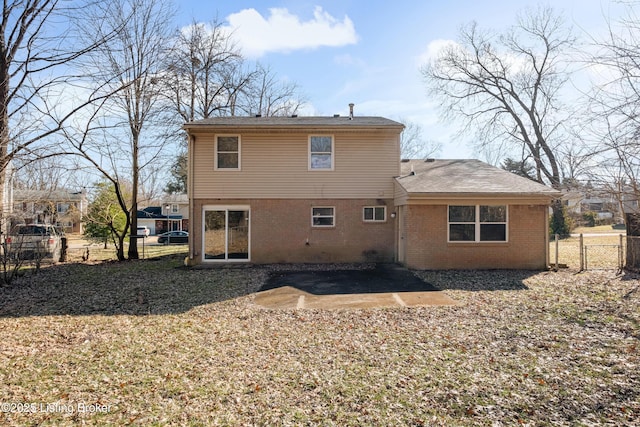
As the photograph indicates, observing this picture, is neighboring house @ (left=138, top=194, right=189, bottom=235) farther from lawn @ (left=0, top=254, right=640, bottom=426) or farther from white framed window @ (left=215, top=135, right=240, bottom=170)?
lawn @ (left=0, top=254, right=640, bottom=426)

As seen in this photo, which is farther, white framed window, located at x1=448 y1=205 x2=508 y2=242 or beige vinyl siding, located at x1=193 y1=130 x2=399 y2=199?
beige vinyl siding, located at x1=193 y1=130 x2=399 y2=199

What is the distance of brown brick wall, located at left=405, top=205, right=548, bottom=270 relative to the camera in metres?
11.0

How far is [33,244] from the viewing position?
504 inches

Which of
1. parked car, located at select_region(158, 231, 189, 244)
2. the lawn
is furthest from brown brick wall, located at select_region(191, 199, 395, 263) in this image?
parked car, located at select_region(158, 231, 189, 244)

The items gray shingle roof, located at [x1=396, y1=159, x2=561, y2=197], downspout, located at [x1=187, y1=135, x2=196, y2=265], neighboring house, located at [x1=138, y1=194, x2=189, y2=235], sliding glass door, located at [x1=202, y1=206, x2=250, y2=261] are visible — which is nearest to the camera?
gray shingle roof, located at [x1=396, y1=159, x2=561, y2=197]

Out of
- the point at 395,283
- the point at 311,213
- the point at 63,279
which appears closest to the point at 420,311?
the point at 395,283

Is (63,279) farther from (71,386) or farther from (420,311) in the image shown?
(420,311)

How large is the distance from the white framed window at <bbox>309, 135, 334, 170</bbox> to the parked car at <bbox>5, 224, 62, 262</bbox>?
9.09 meters

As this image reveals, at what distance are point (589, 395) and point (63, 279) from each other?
12474 mm

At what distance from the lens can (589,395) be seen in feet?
11.4

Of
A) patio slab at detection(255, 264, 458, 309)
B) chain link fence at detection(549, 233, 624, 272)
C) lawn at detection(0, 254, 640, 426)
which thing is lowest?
lawn at detection(0, 254, 640, 426)

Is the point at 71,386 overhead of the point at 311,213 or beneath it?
beneath

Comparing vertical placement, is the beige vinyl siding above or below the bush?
above

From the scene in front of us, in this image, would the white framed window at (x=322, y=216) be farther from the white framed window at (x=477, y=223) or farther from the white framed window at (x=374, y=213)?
the white framed window at (x=477, y=223)
